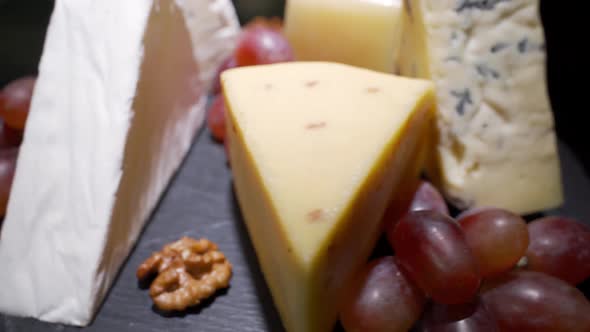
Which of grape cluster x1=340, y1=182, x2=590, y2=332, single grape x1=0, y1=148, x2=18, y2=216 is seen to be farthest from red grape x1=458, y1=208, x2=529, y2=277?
single grape x1=0, y1=148, x2=18, y2=216

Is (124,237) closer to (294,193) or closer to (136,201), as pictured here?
(136,201)

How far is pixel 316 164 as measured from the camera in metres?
0.65

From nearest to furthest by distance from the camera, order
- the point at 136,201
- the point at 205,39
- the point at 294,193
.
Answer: the point at 294,193
the point at 136,201
the point at 205,39

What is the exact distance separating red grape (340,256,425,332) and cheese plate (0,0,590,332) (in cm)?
14

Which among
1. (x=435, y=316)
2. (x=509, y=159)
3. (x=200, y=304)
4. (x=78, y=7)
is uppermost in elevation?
(x=78, y=7)

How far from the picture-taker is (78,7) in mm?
832

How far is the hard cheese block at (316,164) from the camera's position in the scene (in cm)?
60

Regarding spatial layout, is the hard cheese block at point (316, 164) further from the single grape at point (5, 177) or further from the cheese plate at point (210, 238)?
the single grape at point (5, 177)

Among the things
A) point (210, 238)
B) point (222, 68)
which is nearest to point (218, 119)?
point (222, 68)

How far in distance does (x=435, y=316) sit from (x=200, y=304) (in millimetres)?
353

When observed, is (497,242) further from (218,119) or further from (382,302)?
(218,119)

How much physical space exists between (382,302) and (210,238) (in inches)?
14.2

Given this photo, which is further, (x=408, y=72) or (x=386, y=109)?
(x=408, y=72)

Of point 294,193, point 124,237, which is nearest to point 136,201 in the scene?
point 124,237
